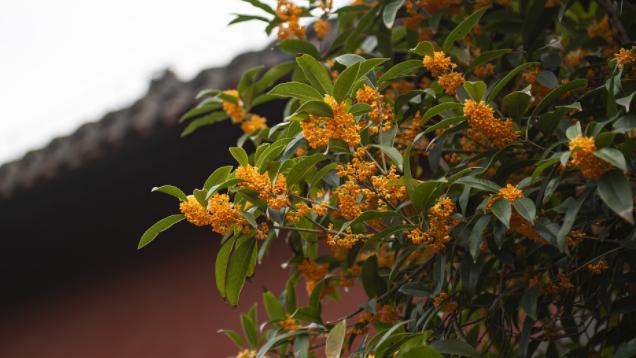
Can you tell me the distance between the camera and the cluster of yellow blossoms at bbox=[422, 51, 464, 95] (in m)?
1.41

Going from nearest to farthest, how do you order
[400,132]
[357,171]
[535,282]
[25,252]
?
[357,171], [535,282], [400,132], [25,252]

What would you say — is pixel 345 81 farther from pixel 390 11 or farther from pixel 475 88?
pixel 390 11

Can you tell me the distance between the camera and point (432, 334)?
1494 millimetres

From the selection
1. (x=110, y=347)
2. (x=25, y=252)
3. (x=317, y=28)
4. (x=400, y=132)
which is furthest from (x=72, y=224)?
(x=400, y=132)

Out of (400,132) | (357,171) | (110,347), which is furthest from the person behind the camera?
(110,347)

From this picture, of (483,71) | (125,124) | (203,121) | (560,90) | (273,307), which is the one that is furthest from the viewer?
(125,124)

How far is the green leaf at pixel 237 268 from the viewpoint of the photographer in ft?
4.69

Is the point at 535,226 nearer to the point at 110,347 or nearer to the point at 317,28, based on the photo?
the point at 317,28

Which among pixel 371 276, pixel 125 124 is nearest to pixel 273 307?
pixel 371 276

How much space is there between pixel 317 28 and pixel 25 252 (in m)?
2.30

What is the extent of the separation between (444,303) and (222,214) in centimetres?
50

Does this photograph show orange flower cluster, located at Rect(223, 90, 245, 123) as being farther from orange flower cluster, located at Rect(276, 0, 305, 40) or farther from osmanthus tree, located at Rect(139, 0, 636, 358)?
orange flower cluster, located at Rect(276, 0, 305, 40)

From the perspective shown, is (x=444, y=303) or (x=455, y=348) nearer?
(x=455, y=348)

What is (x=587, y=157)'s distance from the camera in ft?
3.67
